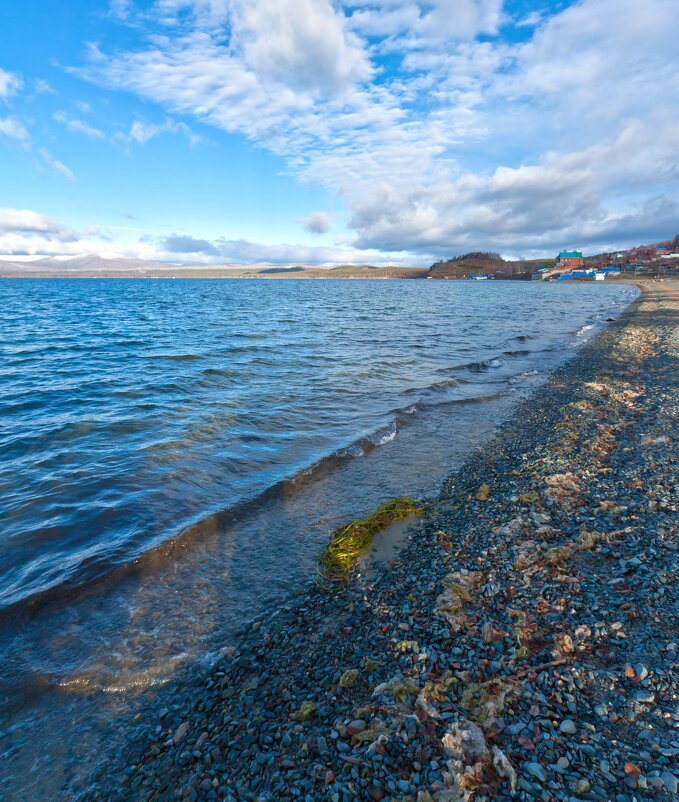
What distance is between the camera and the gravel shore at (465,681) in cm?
415

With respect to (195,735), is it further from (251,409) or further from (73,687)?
(251,409)

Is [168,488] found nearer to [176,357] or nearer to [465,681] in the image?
[465,681]

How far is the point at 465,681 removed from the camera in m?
5.19

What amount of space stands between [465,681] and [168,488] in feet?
33.2

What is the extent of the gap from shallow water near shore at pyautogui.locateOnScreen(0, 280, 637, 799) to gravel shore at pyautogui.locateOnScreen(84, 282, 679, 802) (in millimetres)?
1249

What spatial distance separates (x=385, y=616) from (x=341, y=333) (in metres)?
40.0

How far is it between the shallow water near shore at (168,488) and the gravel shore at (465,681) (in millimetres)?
1249

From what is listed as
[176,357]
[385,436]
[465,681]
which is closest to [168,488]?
[385,436]

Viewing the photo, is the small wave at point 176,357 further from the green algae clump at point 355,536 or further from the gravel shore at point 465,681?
the gravel shore at point 465,681

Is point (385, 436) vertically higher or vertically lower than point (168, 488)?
lower

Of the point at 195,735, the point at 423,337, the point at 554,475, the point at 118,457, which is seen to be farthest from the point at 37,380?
the point at 423,337

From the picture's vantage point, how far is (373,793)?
4.06 m

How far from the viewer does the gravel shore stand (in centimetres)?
415

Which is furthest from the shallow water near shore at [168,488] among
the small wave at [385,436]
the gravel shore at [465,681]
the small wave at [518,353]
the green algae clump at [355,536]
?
the small wave at [518,353]
